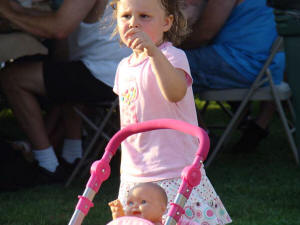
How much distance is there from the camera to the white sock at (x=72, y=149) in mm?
5035

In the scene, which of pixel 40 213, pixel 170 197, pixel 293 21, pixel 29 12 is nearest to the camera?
pixel 170 197

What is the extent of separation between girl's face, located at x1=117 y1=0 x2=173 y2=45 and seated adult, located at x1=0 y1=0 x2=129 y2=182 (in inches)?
72.3

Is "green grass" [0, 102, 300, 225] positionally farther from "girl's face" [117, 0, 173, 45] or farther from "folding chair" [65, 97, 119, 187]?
"girl's face" [117, 0, 173, 45]

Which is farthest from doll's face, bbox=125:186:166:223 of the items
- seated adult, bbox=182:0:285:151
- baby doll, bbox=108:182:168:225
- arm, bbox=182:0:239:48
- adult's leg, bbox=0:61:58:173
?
arm, bbox=182:0:239:48

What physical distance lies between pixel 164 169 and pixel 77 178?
2.43 meters

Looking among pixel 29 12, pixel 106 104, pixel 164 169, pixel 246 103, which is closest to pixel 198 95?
pixel 246 103

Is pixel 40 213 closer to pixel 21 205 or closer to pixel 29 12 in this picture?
pixel 21 205

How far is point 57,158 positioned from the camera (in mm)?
5051

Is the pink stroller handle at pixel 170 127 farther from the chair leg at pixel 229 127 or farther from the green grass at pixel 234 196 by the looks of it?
the chair leg at pixel 229 127

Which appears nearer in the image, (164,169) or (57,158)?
(164,169)

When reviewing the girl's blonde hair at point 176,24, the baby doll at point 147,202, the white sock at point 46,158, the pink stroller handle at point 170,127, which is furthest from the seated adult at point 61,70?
the baby doll at point 147,202

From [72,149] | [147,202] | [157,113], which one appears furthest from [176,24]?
[72,149]

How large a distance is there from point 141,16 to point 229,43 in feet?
8.12

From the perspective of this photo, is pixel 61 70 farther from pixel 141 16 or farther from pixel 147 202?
pixel 147 202
